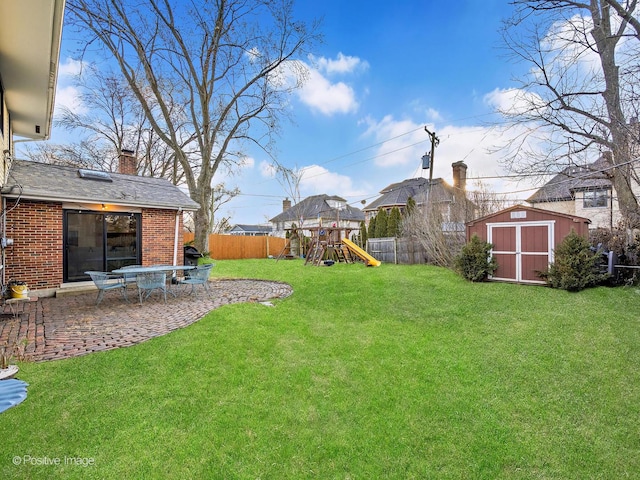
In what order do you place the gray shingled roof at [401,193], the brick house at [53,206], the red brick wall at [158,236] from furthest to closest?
the gray shingled roof at [401,193] < the red brick wall at [158,236] < the brick house at [53,206]

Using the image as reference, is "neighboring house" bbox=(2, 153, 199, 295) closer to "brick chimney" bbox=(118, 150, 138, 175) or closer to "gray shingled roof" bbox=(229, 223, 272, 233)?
"brick chimney" bbox=(118, 150, 138, 175)

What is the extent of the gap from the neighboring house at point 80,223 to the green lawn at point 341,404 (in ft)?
17.0

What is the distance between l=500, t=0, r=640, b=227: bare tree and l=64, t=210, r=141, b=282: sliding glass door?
12.8 m

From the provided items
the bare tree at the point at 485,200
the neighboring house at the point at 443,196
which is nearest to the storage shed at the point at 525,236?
the neighboring house at the point at 443,196

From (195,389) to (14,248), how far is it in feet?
23.2

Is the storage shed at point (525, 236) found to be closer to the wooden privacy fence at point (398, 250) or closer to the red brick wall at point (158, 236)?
the wooden privacy fence at point (398, 250)

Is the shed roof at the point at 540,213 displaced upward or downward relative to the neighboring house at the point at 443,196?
downward

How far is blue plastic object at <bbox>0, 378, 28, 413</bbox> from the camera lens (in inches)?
57.2

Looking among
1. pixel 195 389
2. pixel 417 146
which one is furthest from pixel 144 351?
pixel 417 146

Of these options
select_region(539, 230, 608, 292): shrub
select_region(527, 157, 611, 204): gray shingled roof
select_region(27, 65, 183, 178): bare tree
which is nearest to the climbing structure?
select_region(539, 230, 608, 292): shrub

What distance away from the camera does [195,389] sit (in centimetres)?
336

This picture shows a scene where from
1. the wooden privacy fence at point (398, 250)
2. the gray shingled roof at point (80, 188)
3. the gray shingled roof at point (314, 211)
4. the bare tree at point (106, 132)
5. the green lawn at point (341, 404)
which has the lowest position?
the green lawn at point (341, 404)

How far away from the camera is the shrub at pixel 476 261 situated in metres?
9.64

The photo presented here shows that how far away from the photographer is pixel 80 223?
8.20 m
